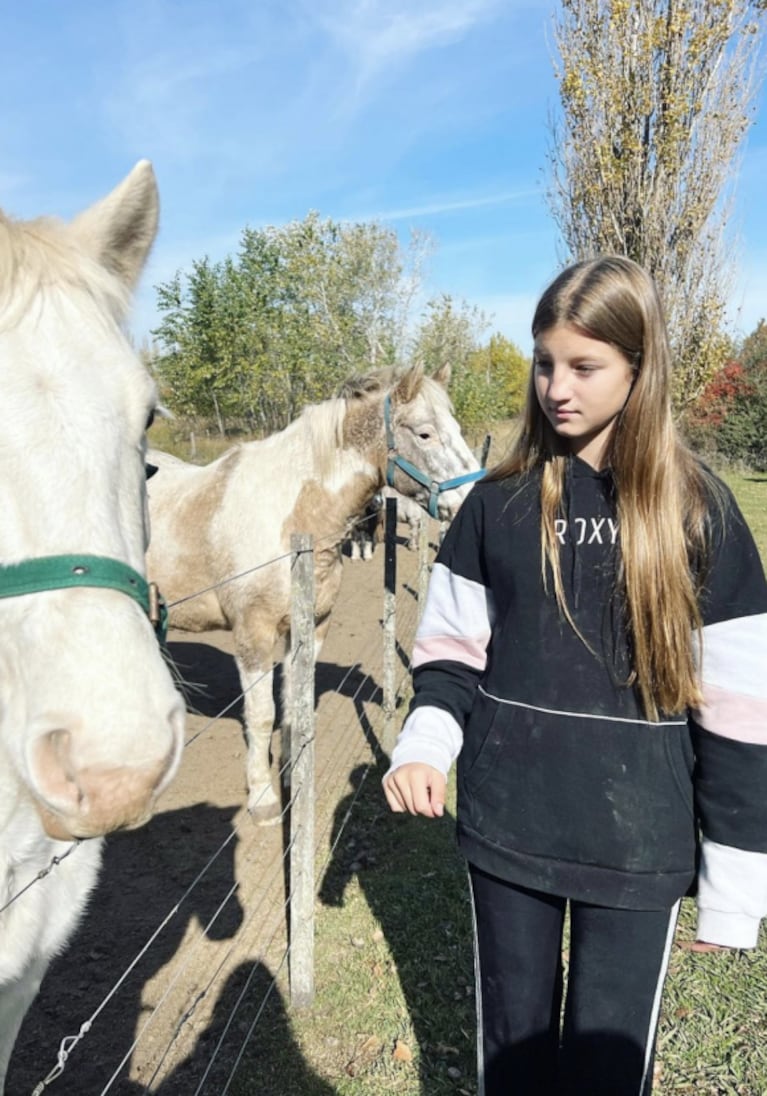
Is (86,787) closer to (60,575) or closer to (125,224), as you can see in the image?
(60,575)

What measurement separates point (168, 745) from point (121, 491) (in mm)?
464

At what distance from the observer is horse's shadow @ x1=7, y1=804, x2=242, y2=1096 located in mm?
2537

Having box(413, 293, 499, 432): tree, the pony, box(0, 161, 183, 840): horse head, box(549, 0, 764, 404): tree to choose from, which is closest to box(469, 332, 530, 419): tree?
box(413, 293, 499, 432): tree

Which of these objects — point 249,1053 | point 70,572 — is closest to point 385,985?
point 249,1053

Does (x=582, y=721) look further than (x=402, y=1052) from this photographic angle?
No

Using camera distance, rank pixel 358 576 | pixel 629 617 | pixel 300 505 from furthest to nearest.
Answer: pixel 358 576 < pixel 300 505 < pixel 629 617

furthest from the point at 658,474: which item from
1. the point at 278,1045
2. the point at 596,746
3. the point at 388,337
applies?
the point at 388,337

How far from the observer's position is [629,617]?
1.52 metres

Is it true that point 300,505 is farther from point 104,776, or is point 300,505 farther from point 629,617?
point 104,776

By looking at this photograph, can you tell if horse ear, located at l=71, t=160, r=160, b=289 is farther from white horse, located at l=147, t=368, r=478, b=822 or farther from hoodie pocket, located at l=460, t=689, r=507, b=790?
white horse, located at l=147, t=368, r=478, b=822

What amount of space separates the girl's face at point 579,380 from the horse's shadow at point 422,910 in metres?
2.34

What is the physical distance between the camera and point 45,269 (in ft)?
4.23

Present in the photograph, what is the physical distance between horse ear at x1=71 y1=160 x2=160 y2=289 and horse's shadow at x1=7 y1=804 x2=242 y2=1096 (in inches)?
67.7

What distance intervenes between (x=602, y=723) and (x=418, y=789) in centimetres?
43
